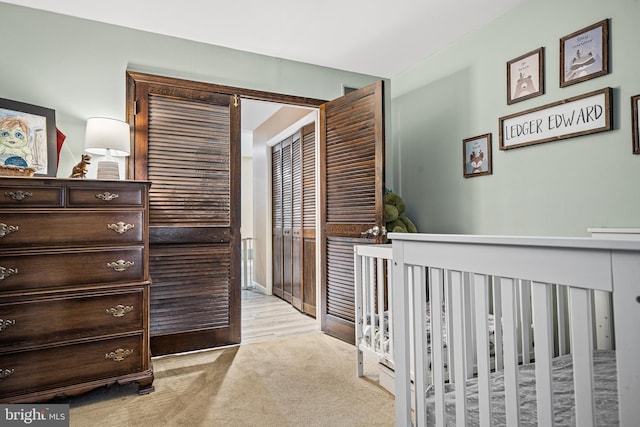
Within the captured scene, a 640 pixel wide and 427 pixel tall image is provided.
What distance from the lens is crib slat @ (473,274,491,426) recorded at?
0.88m

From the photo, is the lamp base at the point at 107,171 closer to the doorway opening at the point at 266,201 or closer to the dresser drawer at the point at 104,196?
the dresser drawer at the point at 104,196

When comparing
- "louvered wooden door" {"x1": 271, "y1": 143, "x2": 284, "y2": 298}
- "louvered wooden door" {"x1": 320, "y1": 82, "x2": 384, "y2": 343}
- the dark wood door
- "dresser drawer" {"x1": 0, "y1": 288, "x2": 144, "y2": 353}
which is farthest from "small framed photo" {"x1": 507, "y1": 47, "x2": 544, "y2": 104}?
"louvered wooden door" {"x1": 271, "y1": 143, "x2": 284, "y2": 298}

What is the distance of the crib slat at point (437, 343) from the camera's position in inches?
40.0

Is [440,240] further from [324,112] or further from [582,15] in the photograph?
[324,112]

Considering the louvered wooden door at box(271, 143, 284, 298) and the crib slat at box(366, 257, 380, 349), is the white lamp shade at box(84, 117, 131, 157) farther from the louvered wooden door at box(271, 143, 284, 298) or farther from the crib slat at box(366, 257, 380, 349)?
the louvered wooden door at box(271, 143, 284, 298)

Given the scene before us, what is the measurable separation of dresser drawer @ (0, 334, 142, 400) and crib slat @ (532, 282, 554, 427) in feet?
6.50

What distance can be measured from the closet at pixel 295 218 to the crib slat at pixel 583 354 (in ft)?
10.2

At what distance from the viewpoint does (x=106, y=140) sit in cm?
230

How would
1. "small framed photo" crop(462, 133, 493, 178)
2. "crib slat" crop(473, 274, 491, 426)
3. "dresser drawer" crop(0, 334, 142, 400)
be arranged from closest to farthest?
"crib slat" crop(473, 274, 491, 426) < "dresser drawer" crop(0, 334, 142, 400) < "small framed photo" crop(462, 133, 493, 178)

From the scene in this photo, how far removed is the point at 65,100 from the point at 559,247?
2922 mm

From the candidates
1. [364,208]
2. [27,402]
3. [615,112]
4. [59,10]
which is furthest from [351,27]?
[27,402]

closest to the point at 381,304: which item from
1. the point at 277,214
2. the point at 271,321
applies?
Result: the point at 271,321

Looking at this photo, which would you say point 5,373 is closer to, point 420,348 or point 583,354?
point 420,348

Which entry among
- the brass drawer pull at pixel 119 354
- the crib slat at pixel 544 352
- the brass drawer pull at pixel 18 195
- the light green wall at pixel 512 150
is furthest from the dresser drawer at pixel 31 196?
the light green wall at pixel 512 150
